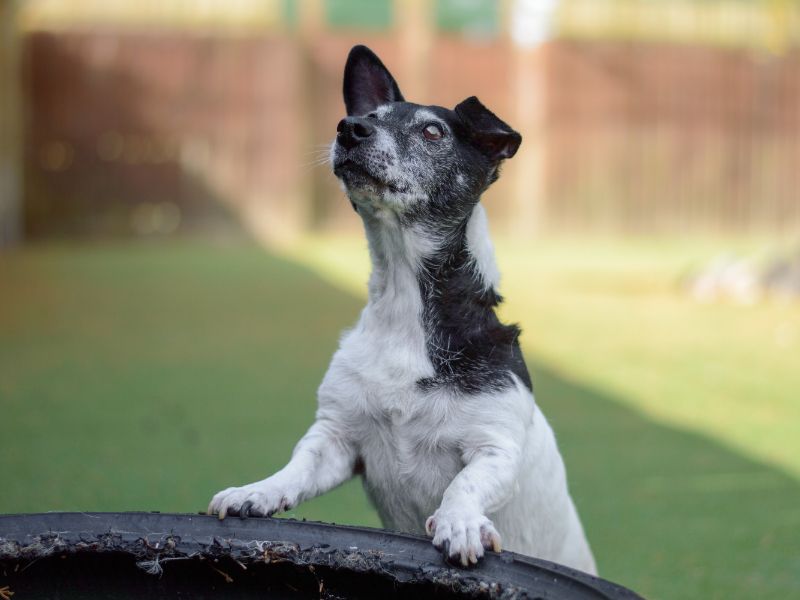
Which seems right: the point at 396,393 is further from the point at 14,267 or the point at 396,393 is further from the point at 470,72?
the point at 470,72

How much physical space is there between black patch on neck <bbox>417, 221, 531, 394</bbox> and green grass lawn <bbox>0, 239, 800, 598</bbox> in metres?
0.97

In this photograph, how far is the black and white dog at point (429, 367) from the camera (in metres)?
2.10

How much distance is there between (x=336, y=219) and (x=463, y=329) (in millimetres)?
12453

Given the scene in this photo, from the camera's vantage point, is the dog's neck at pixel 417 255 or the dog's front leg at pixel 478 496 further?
the dog's neck at pixel 417 255

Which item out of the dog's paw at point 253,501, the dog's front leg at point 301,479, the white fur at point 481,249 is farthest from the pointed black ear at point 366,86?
the dog's paw at point 253,501

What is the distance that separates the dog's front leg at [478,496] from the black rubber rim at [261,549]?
→ 3 cm

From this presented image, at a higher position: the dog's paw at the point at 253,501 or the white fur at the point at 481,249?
the white fur at the point at 481,249

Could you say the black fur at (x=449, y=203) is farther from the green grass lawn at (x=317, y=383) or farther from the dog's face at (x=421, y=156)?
the green grass lawn at (x=317, y=383)

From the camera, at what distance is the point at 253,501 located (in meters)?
1.96

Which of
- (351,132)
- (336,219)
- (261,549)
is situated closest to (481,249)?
(351,132)

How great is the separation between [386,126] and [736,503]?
1.99 meters

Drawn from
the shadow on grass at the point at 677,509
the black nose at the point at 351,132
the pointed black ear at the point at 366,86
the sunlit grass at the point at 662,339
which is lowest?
the sunlit grass at the point at 662,339

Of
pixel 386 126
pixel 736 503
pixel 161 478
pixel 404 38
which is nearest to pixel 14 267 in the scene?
pixel 404 38

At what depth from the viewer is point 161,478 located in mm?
3785
